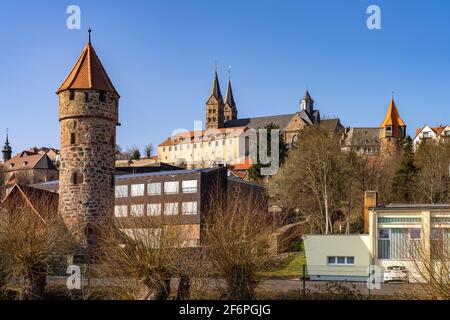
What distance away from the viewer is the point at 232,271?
2061 centimetres

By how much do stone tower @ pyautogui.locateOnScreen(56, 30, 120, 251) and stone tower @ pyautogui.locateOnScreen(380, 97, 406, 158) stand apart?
236 ft

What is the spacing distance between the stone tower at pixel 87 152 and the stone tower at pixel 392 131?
71.9m

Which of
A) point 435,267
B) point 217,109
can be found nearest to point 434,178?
point 435,267

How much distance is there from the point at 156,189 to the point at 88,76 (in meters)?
24.0

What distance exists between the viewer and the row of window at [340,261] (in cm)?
3606

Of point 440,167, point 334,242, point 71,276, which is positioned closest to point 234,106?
point 440,167

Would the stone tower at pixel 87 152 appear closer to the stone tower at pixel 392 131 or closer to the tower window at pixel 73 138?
the tower window at pixel 73 138

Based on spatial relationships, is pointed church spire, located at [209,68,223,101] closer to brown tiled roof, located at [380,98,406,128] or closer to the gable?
the gable

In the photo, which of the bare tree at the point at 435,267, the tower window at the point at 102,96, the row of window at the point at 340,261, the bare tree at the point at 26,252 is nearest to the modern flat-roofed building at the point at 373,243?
the row of window at the point at 340,261

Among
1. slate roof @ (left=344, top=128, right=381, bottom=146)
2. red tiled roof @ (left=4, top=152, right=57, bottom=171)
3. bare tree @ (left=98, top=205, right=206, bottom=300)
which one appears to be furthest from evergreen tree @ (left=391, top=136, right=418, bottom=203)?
red tiled roof @ (left=4, top=152, right=57, bottom=171)

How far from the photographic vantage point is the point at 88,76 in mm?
33781
